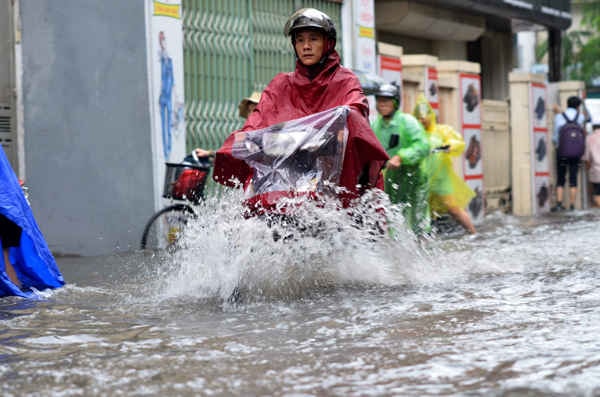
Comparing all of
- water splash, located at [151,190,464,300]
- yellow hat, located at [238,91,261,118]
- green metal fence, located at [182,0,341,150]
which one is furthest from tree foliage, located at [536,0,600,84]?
water splash, located at [151,190,464,300]

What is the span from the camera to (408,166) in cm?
1095

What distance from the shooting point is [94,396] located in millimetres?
3912

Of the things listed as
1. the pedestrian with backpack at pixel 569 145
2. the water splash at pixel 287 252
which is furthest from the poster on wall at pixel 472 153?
the water splash at pixel 287 252

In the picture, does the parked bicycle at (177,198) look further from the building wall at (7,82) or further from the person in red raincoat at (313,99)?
the person in red raincoat at (313,99)

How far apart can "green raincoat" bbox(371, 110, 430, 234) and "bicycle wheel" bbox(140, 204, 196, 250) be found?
6.43 ft

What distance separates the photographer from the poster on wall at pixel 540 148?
1917 centimetres

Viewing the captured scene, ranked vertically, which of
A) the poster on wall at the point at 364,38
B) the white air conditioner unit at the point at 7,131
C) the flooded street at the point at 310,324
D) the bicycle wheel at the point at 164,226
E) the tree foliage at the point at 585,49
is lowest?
the flooded street at the point at 310,324

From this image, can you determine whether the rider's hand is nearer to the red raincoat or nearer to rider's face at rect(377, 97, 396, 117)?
rider's face at rect(377, 97, 396, 117)

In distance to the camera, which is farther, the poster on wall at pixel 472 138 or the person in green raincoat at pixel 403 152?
the poster on wall at pixel 472 138

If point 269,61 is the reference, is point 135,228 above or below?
below

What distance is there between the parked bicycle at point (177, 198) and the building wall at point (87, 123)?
0.66m

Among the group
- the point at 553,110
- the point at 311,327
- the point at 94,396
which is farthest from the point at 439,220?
the point at 94,396

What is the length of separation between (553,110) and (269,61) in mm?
8351

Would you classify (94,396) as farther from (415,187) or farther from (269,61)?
(269,61)
